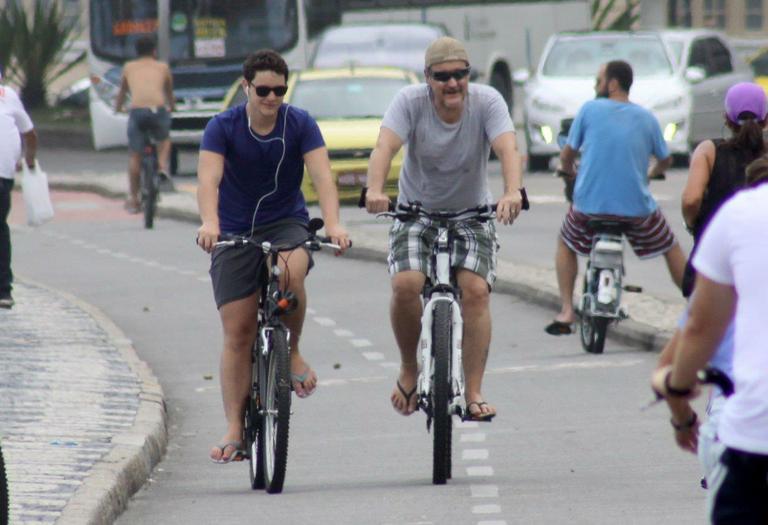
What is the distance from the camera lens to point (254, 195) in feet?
28.5

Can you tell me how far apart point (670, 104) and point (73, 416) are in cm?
1862

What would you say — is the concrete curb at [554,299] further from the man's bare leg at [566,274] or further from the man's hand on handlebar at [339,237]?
the man's hand on handlebar at [339,237]

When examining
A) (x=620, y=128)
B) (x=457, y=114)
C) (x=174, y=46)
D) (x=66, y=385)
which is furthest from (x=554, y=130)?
(x=457, y=114)

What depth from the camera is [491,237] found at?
903 cm

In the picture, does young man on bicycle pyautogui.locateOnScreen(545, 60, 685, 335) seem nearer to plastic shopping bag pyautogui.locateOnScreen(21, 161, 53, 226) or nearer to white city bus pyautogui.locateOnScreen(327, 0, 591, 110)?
plastic shopping bag pyautogui.locateOnScreen(21, 161, 53, 226)

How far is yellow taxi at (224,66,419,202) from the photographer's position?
22312mm

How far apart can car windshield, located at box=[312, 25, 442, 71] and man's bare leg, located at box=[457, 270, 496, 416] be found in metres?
22.0

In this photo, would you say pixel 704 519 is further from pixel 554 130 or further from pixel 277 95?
pixel 554 130

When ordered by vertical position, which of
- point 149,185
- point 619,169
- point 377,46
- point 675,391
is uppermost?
point 675,391

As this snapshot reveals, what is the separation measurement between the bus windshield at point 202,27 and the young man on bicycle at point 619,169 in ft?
67.9

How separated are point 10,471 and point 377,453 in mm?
1928

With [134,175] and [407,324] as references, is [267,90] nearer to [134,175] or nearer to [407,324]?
[407,324]

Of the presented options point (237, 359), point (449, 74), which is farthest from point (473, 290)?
point (237, 359)

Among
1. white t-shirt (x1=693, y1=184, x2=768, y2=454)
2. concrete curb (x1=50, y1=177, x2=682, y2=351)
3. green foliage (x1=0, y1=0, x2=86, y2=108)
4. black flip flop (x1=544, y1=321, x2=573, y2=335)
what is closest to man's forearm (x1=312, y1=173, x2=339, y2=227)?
white t-shirt (x1=693, y1=184, x2=768, y2=454)
